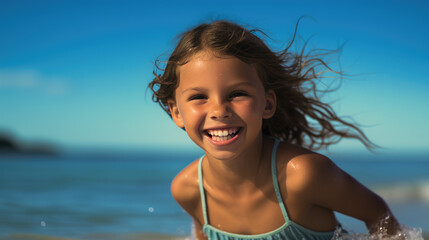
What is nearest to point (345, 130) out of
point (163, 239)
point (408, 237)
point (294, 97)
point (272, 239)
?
point (294, 97)

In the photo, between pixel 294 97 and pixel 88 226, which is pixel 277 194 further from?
pixel 88 226

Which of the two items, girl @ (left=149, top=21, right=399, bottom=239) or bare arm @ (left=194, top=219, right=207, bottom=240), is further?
bare arm @ (left=194, top=219, right=207, bottom=240)

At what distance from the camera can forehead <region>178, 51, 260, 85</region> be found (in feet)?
6.77

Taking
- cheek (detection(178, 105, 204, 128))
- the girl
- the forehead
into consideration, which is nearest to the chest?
the girl

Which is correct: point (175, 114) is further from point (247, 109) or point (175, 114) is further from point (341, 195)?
point (341, 195)

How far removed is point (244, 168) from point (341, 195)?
55cm

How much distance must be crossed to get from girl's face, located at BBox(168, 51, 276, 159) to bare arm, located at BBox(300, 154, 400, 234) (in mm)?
377

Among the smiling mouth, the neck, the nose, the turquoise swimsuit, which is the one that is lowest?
the turquoise swimsuit

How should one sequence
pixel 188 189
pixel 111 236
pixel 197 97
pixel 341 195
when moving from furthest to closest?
pixel 111 236
pixel 188 189
pixel 341 195
pixel 197 97

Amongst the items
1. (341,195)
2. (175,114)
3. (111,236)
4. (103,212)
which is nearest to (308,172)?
(341,195)

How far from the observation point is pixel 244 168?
239cm

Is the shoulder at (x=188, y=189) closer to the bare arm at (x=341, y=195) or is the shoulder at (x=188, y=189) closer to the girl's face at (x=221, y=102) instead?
the girl's face at (x=221, y=102)

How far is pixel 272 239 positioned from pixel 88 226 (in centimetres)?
228

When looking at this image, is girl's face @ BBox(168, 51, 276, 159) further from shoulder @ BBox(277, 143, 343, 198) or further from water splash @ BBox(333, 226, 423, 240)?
water splash @ BBox(333, 226, 423, 240)
